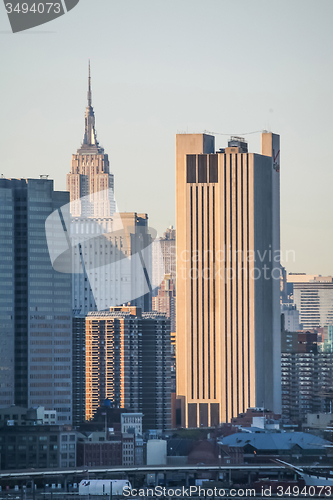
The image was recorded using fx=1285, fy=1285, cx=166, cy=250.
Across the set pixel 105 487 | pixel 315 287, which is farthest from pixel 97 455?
pixel 315 287

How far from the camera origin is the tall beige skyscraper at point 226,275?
3460 inches

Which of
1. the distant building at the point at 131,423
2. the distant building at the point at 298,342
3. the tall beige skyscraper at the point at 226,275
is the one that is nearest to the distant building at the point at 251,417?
the distant building at the point at 131,423

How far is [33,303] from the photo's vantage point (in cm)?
6919

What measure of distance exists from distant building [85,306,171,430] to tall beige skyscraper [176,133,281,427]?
639 centimetres

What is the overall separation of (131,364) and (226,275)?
38.9ft

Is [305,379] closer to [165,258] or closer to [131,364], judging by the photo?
[131,364]

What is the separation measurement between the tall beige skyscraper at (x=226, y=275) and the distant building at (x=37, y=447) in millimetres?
27343

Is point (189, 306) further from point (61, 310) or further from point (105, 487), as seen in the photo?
point (105, 487)

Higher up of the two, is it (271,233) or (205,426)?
(271,233)

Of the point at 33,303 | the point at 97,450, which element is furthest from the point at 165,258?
the point at 97,450

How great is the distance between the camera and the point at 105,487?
49.6m

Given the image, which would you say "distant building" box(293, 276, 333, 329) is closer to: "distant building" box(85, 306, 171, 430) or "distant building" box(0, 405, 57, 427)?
"distant building" box(85, 306, 171, 430)

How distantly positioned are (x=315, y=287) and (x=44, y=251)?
7898 centimetres

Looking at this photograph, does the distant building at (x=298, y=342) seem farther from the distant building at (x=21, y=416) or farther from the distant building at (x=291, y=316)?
the distant building at (x=21, y=416)
